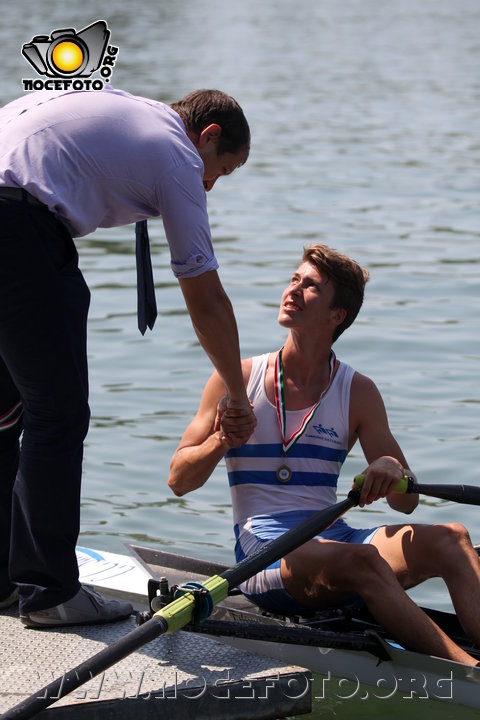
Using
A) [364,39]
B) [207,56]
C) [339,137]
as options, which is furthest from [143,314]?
[364,39]

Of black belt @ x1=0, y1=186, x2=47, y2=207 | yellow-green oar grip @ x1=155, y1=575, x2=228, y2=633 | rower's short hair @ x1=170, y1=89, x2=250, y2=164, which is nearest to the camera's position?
yellow-green oar grip @ x1=155, y1=575, x2=228, y2=633

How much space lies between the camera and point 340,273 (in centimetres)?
552

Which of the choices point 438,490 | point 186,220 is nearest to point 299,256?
point 438,490

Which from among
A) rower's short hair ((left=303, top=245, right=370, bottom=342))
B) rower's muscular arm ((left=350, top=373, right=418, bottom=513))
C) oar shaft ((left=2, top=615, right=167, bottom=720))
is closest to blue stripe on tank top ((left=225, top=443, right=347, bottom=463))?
rower's muscular arm ((left=350, top=373, right=418, bottom=513))

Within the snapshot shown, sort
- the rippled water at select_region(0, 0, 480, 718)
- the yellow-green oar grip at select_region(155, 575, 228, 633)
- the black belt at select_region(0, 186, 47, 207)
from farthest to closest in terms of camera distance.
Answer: the rippled water at select_region(0, 0, 480, 718) < the black belt at select_region(0, 186, 47, 207) < the yellow-green oar grip at select_region(155, 575, 228, 633)

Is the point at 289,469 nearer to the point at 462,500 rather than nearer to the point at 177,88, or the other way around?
the point at 462,500

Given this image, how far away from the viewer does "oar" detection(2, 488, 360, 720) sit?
4.00m

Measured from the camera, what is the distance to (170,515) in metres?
7.63

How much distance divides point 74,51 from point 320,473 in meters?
2.84

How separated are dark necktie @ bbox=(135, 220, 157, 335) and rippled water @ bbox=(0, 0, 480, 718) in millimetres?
1757

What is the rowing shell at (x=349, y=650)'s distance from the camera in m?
4.80

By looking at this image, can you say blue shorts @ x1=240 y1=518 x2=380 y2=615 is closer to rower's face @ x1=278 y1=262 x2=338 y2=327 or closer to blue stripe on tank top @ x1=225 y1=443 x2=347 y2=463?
blue stripe on tank top @ x1=225 y1=443 x2=347 y2=463

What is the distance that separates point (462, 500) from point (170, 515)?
2807mm

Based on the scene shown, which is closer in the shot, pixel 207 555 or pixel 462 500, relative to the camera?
Answer: pixel 462 500
